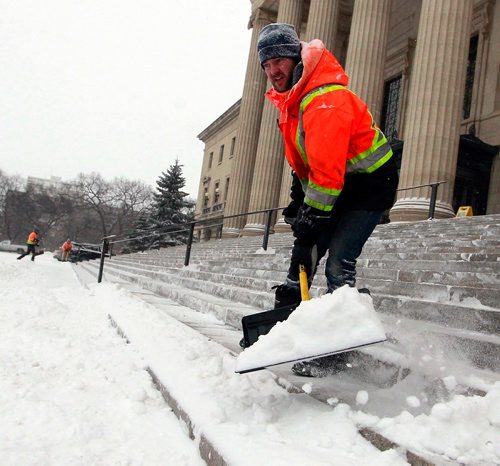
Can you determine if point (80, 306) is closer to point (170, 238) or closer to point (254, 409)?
point (254, 409)

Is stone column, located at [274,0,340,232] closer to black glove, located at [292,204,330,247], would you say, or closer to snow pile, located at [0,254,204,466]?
snow pile, located at [0,254,204,466]

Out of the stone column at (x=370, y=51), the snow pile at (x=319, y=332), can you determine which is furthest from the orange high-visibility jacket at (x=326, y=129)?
the stone column at (x=370, y=51)

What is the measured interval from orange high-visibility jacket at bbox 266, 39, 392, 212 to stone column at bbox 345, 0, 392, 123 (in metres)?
12.1

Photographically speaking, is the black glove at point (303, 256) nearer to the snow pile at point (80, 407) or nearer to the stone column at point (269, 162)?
the snow pile at point (80, 407)

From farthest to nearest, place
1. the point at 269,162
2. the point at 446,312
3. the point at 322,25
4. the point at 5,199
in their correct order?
the point at 5,199 < the point at 269,162 < the point at 322,25 < the point at 446,312

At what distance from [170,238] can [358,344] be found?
31.1 meters

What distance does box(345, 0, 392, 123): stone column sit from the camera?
13.7 meters

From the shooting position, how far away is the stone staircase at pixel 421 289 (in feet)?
7.97

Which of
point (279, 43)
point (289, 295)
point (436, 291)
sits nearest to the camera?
point (279, 43)

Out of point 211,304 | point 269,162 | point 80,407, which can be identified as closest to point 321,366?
point 80,407

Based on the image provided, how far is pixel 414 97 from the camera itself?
11352mm

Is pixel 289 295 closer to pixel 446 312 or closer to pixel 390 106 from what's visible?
pixel 446 312

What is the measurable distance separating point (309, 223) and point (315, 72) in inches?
31.3

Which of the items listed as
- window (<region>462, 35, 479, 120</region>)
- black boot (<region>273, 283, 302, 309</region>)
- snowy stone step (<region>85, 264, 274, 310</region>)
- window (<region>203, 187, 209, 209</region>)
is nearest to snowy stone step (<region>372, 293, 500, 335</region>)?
black boot (<region>273, 283, 302, 309</region>)
